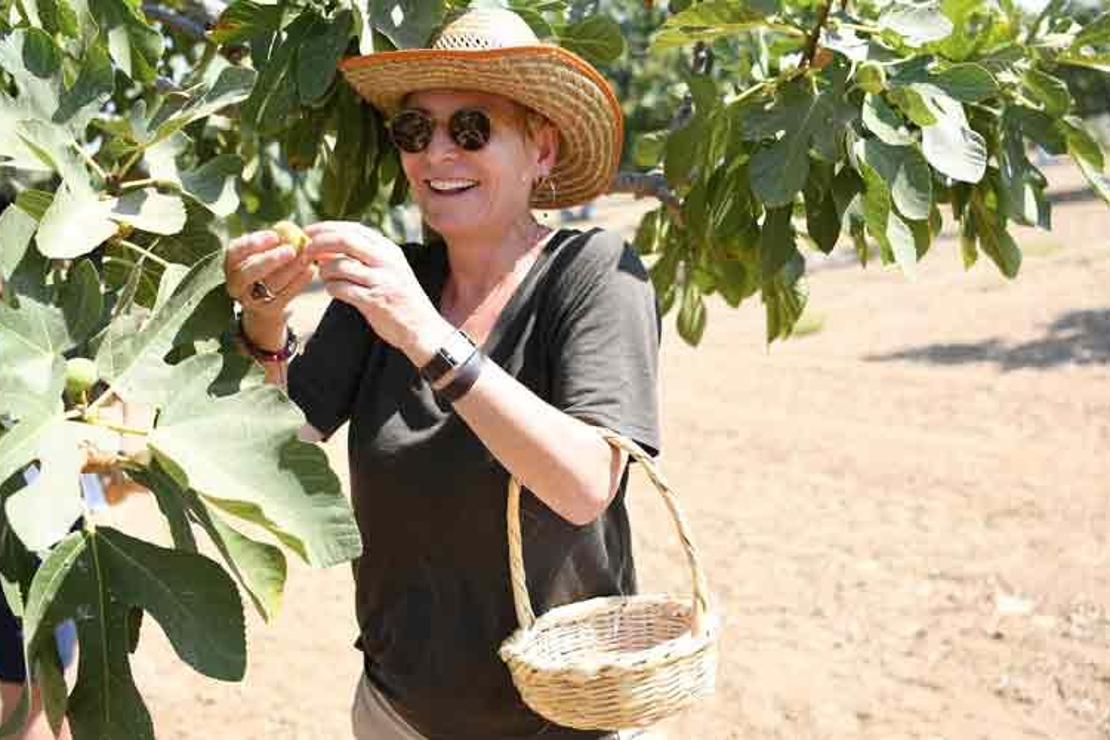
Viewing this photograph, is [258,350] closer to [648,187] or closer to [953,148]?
[953,148]

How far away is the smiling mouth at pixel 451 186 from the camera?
1845 millimetres

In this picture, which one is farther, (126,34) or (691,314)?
(691,314)

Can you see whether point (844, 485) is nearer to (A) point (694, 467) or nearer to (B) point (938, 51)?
(A) point (694, 467)

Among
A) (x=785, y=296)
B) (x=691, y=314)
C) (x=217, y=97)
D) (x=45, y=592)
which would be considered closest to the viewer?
(x=45, y=592)

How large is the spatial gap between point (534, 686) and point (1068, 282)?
13592 millimetres

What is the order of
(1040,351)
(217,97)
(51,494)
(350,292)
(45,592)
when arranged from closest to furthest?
(51,494) → (45,592) → (350,292) → (217,97) → (1040,351)

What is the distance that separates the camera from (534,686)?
1713 millimetres

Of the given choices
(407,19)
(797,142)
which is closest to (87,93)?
(407,19)

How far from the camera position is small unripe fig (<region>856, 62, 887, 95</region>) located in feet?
6.57

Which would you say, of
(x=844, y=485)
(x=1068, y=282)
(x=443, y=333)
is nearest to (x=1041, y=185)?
(x=443, y=333)

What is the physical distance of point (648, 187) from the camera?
2.76 metres

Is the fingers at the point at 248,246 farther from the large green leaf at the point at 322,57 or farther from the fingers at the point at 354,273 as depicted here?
the large green leaf at the point at 322,57

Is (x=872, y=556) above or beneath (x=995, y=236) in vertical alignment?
beneath

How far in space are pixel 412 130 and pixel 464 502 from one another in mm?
492
